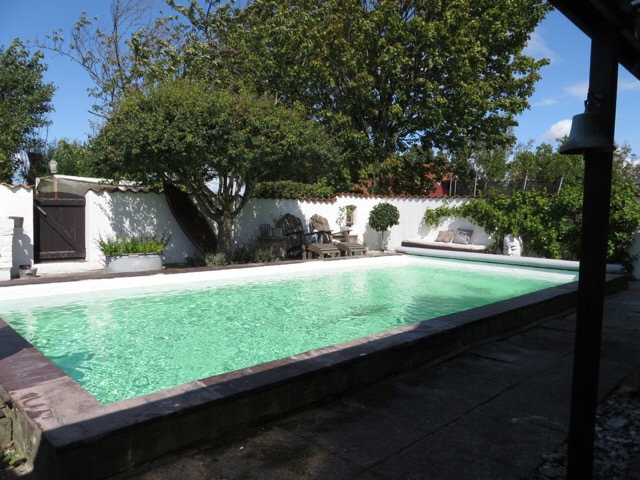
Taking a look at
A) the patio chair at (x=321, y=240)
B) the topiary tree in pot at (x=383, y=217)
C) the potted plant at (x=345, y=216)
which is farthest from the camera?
the potted plant at (x=345, y=216)

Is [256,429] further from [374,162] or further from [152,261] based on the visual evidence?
[374,162]

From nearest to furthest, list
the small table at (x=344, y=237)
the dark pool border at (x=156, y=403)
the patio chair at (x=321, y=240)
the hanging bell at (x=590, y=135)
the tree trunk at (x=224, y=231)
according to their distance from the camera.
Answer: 1. the hanging bell at (x=590, y=135)
2. the dark pool border at (x=156, y=403)
3. the tree trunk at (x=224, y=231)
4. the patio chair at (x=321, y=240)
5. the small table at (x=344, y=237)

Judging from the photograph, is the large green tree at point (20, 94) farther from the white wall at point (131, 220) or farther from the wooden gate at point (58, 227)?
the white wall at point (131, 220)

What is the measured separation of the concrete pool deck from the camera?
2.21 metres

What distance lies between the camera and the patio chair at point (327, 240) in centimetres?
1214

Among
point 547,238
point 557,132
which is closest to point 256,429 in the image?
point 547,238

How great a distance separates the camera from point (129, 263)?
8.48 metres

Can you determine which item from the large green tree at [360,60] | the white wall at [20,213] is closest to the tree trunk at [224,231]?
the white wall at [20,213]

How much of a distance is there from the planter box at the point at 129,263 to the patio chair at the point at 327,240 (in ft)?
13.5

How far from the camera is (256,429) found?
8.65 ft

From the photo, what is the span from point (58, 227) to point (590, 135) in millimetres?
10211

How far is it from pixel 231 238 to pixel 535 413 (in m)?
9.66

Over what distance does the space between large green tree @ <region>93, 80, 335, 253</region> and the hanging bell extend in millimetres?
7139

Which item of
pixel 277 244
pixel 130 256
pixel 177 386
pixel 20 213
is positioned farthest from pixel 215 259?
pixel 177 386
